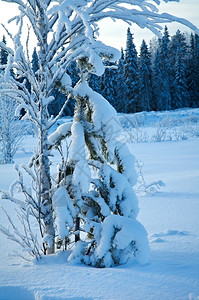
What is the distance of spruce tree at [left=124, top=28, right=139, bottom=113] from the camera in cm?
3619

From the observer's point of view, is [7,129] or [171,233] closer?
[171,233]

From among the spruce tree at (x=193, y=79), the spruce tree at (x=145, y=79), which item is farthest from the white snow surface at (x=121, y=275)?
the spruce tree at (x=193, y=79)

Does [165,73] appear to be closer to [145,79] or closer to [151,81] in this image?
[151,81]

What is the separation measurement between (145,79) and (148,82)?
29.1 inches

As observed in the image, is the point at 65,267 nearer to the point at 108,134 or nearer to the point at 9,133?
the point at 108,134

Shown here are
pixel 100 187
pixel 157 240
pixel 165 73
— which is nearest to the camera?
pixel 100 187

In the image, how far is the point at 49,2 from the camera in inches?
90.0

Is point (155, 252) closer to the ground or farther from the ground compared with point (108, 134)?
closer to the ground

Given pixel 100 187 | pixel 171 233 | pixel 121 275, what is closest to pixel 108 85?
pixel 171 233

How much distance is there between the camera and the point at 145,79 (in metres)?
37.5

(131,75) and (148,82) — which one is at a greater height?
(131,75)

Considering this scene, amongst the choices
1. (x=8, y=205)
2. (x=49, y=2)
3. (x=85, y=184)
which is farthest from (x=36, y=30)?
(x=8, y=205)

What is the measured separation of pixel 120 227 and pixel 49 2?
1998 millimetres

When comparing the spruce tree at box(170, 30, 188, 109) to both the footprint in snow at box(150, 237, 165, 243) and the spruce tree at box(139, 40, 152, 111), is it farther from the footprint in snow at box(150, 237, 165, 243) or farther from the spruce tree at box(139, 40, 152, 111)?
the footprint in snow at box(150, 237, 165, 243)
